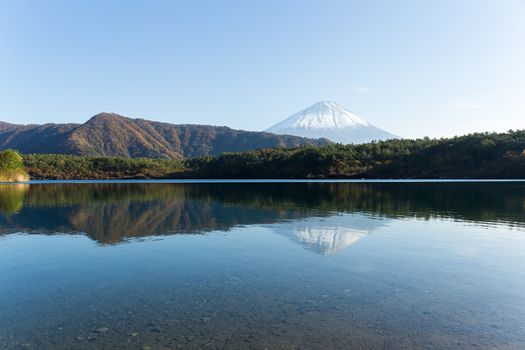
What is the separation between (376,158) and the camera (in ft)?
503

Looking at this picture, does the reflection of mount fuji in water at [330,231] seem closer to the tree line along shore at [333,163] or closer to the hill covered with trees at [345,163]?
the tree line along shore at [333,163]

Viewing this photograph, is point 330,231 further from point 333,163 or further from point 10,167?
point 10,167

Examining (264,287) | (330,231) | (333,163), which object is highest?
(333,163)

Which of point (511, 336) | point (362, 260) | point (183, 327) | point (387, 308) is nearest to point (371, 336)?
point (387, 308)

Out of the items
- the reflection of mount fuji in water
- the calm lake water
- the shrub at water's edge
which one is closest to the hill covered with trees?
the shrub at water's edge

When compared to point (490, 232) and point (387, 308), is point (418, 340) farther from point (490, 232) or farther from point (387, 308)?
point (490, 232)

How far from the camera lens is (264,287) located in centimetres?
1452

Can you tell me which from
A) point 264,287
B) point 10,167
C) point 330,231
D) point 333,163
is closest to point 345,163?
point 333,163

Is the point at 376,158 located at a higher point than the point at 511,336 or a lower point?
higher

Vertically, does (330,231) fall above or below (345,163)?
below

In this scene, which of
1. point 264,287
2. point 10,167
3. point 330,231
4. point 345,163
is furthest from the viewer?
point 345,163

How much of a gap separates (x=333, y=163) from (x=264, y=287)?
5656 inches

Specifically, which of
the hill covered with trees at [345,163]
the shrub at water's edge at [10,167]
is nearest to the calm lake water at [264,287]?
the hill covered with trees at [345,163]

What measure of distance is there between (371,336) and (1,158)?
166 metres
